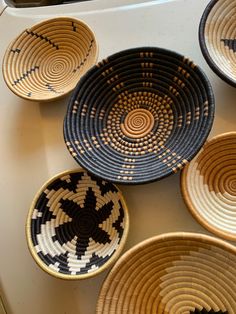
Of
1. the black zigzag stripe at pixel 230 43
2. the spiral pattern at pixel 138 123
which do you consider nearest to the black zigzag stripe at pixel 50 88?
the spiral pattern at pixel 138 123

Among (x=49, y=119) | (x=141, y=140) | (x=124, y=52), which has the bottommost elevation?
(x=141, y=140)

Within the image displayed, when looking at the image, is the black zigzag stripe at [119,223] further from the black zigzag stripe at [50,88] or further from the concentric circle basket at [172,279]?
the black zigzag stripe at [50,88]

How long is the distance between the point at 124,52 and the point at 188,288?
0.71m

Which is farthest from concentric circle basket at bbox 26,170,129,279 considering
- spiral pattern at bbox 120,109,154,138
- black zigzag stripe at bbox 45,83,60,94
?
black zigzag stripe at bbox 45,83,60,94

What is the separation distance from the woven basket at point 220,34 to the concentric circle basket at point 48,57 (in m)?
0.38

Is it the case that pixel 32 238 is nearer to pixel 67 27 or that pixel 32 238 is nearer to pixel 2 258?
pixel 2 258

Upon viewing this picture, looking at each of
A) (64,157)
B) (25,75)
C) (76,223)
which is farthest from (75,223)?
(25,75)

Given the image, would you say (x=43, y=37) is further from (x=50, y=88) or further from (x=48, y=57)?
(x=50, y=88)

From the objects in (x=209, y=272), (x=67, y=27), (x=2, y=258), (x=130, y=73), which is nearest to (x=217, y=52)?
(x=130, y=73)

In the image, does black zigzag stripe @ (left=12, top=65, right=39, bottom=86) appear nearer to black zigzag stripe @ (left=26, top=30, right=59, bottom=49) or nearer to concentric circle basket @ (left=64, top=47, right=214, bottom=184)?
black zigzag stripe @ (left=26, top=30, right=59, bottom=49)

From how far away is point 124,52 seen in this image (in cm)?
107

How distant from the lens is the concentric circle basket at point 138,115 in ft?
3.20

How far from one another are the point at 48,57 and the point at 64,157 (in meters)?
0.39

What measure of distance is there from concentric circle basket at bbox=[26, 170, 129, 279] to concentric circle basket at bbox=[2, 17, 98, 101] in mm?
336
